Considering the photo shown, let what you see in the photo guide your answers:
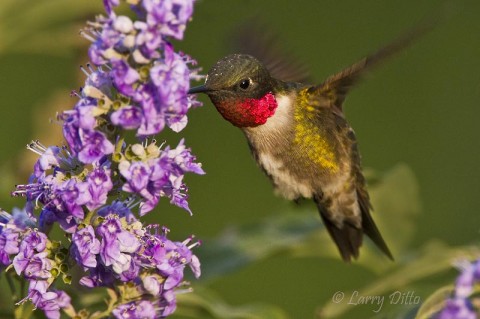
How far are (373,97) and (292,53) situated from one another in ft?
11.5

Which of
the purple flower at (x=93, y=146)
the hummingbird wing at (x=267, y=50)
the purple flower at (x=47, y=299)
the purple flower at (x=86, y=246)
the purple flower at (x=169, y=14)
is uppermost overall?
the hummingbird wing at (x=267, y=50)

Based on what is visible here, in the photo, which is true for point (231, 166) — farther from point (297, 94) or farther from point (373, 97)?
point (297, 94)

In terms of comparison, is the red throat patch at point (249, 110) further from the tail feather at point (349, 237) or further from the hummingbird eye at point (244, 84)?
the tail feather at point (349, 237)

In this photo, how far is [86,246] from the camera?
2.48 meters

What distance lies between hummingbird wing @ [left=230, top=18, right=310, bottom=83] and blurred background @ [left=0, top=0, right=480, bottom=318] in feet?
0.19

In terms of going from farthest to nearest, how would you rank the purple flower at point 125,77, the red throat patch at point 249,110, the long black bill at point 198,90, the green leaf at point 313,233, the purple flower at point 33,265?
the green leaf at point 313,233 → the red throat patch at point 249,110 → the long black bill at point 198,90 → the purple flower at point 33,265 → the purple flower at point 125,77

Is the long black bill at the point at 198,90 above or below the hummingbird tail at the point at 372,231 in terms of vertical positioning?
above

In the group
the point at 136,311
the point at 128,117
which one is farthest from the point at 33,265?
the point at 128,117

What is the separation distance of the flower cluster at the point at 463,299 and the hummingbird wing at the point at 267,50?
197cm

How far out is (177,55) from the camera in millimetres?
2510

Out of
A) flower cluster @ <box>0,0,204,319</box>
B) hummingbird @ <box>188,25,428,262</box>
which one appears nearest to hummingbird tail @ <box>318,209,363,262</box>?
hummingbird @ <box>188,25,428,262</box>

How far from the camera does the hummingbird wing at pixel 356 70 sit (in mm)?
3264

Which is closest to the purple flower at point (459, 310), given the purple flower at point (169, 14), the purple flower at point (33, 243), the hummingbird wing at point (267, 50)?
the purple flower at point (169, 14)

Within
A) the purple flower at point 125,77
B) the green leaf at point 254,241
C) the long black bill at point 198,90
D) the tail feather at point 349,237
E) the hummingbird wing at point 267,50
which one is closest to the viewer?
the purple flower at point 125,77
